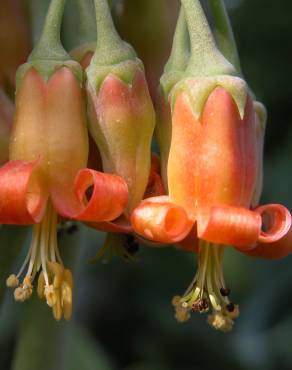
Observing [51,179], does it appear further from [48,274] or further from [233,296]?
[233,296]

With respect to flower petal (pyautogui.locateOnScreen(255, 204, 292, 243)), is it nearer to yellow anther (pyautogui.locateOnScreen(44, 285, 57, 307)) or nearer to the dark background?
yellow anther (pyautogui.locateOnScreen(44, 285, 57, 307))

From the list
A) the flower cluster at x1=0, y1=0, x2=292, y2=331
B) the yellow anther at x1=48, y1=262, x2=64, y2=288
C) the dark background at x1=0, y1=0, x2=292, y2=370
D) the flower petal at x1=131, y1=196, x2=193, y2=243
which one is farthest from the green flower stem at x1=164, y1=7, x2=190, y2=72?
the dark background at x1=0, y1=0, x2=292, y2=370

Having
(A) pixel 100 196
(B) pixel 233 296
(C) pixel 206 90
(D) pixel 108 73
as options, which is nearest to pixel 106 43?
(D) pixel 108 73

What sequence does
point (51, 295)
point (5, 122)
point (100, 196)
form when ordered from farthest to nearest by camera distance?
point (5, 122), point (51, 295), point (100, 196)

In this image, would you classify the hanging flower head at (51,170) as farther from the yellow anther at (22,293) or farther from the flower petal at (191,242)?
the flower petal at (191,242)

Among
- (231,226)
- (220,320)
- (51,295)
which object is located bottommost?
(220,320)

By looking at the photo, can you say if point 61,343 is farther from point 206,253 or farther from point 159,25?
point 159,25
